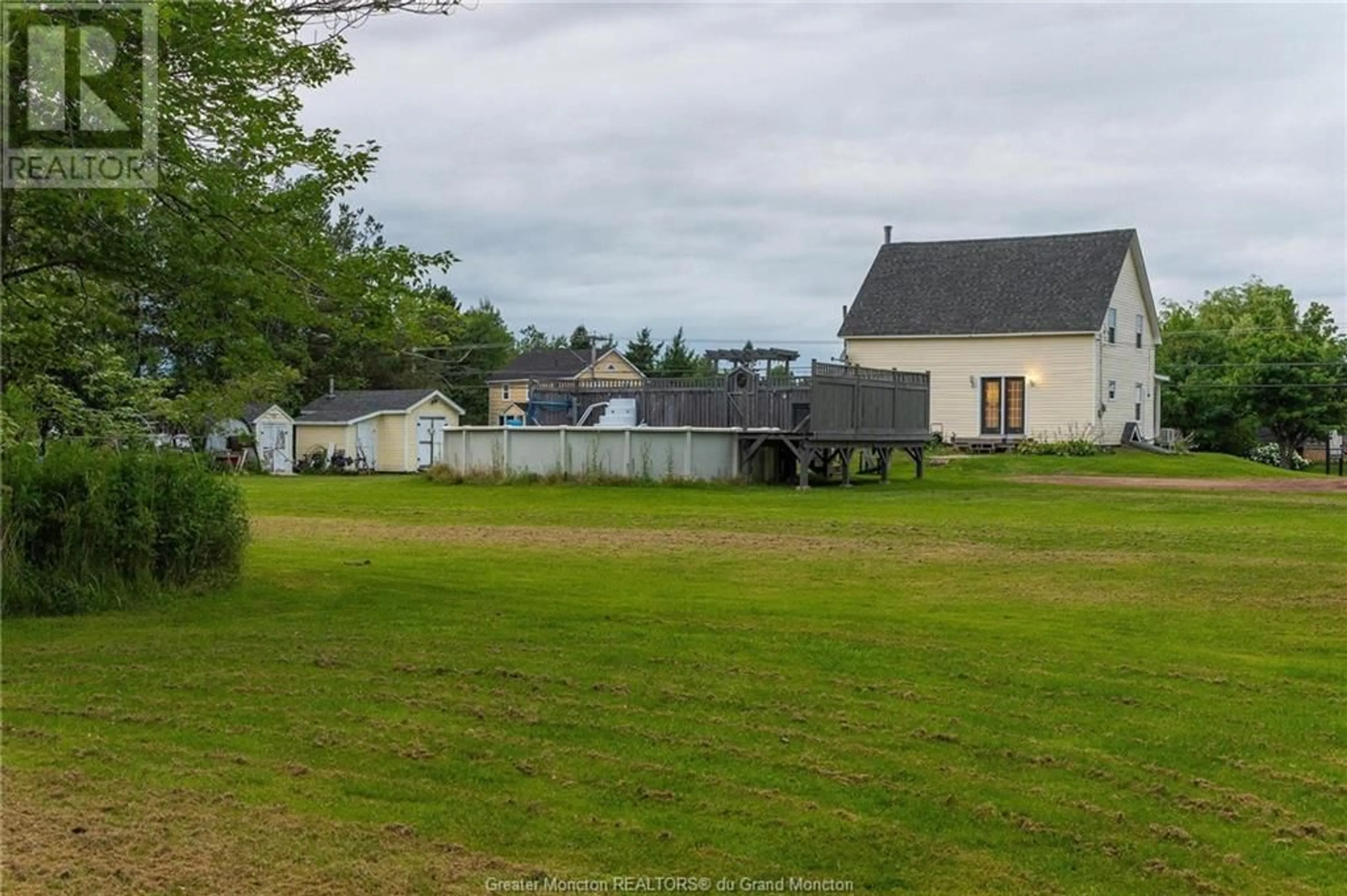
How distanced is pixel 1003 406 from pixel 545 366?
35985 mm

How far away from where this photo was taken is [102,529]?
9.94 metres

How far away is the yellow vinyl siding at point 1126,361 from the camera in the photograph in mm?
40906

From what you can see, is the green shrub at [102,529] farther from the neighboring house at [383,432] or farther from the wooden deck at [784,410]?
the neighboring house at [383,432]

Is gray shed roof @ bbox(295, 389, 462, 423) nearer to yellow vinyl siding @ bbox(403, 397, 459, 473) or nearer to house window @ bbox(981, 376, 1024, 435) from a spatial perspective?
yellow vinyl siding @ bbox(403, 397, 459, 473)

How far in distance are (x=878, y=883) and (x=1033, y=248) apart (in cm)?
4132

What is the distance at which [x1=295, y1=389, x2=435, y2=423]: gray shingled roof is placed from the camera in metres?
49.6

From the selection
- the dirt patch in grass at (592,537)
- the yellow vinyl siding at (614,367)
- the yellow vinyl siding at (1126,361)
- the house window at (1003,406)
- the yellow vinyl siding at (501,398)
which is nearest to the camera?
the dirt patch in grass at (592,537)

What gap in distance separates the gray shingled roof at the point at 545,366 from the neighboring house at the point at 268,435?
19.7 meters

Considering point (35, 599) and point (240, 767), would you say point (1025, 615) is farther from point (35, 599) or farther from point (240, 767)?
point (35, 599)

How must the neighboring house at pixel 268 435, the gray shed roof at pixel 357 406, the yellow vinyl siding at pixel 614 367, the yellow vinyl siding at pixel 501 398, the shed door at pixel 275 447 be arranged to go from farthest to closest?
the yellow vinyl siding at pixel 614 367 → the yellow vinyl siding at pixel 501 398 → the gray shed roof at pixel 357 406 → the shed door at pixel 275 447 → the neighboring house at pixel 268 435

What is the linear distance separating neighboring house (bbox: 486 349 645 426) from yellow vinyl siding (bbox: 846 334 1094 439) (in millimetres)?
22018

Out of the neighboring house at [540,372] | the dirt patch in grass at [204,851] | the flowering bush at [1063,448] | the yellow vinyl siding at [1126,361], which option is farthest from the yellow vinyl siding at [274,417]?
the dirt patch in grass at [204,851]

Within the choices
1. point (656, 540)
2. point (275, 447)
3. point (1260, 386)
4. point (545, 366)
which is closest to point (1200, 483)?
point (656, 540)

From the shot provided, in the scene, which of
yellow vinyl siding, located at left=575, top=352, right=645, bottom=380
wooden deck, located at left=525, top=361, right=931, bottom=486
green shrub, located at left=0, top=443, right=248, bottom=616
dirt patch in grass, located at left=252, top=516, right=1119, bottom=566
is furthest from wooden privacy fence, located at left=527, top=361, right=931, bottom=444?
yellow vinyl siding, located at left=575, top=352, right=645, bottom=380
